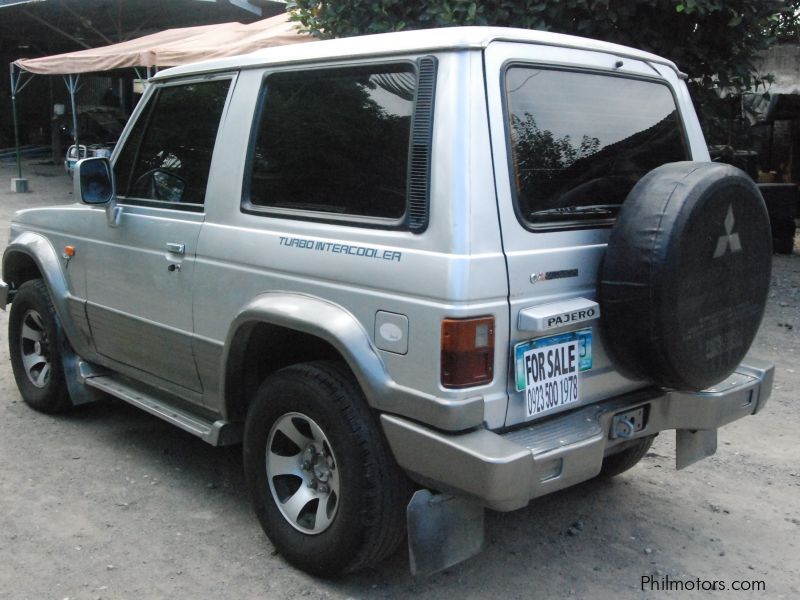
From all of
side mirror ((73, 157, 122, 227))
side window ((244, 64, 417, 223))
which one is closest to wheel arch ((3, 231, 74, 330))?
side mirror ((73, 157, 122, 227))

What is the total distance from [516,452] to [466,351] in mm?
353

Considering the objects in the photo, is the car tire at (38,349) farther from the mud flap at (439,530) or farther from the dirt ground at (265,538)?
the mud flap at (439,530)

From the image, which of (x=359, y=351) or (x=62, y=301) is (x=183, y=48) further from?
(x=359, y=351)

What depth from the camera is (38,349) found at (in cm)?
496

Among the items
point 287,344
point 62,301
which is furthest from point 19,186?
point 287,344

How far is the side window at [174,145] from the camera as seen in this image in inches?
146

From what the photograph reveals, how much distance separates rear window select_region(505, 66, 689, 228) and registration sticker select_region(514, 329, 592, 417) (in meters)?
0.42

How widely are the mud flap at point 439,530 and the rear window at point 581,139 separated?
1007 millimetres

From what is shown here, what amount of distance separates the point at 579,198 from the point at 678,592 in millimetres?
1570

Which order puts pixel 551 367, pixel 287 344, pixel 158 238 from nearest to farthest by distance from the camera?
pixel 551 367 < pixel 287 344 < pixel 158 238

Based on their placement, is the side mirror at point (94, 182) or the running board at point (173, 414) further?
the side mirror at point (94, 182)

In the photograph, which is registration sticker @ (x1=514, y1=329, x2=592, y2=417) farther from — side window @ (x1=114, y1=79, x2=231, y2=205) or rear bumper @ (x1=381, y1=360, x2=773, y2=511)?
side window @ (x1=114, y1=79, x2=231, y2=205)

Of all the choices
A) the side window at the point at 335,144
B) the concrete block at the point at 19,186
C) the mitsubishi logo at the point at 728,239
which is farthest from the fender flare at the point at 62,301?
the concrete block at the point at 19,186

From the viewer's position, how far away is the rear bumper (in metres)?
2.57
